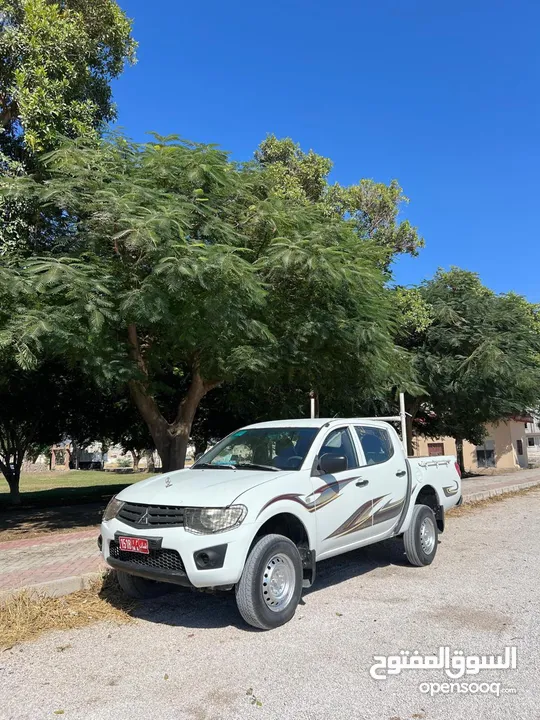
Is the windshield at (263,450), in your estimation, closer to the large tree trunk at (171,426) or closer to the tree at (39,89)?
the tree at (39,89)

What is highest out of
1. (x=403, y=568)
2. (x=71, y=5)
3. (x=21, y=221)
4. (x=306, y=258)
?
(x=71, y=5)

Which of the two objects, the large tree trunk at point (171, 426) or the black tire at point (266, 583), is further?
the large tree trunk at point (171, 426)

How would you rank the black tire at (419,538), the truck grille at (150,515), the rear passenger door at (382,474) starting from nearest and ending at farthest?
the truck grille at (150,515) < the rear passenger door at (382,474) < the black tire at (419,538)

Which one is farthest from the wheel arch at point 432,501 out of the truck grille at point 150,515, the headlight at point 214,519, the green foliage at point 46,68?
the green foliage at point 46,68

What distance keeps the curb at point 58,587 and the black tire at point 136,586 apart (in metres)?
0.55

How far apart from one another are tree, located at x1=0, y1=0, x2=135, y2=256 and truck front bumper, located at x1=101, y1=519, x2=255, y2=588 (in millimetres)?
6164

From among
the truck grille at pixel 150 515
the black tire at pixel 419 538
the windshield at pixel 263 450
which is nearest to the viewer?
the truck grille at pixel 150 515

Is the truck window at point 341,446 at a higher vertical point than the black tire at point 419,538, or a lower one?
→ higher

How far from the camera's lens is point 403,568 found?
7.55 m

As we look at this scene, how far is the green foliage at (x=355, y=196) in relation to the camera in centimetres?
2064

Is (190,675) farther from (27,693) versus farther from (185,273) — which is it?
(185,273)

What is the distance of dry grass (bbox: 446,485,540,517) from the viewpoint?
42.9 feet

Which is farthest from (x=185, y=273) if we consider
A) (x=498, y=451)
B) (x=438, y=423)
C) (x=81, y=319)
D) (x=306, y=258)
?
(x=498, y=451)

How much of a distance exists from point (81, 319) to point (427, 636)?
6091 mm
